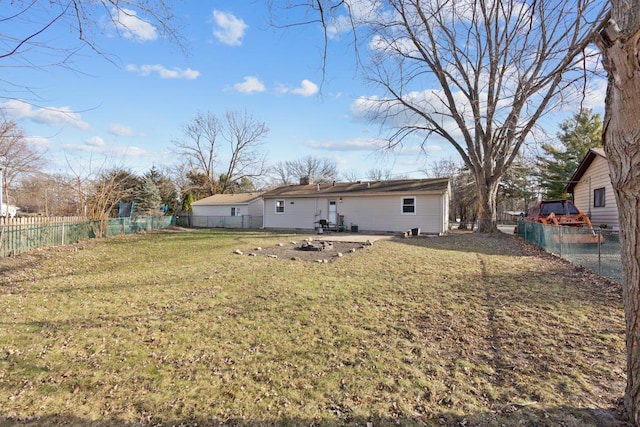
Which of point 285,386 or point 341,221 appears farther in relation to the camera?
point 341,221

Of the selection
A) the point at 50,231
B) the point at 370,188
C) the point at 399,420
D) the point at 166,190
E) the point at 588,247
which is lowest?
the point at 399,420

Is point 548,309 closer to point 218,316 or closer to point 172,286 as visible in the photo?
point 218,316

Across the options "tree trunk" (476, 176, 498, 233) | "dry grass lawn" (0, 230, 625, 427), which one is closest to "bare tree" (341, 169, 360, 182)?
"tree trunk" (476, 176, 498, 233)

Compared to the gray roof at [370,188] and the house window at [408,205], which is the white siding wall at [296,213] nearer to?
the gray roof at [370,188]

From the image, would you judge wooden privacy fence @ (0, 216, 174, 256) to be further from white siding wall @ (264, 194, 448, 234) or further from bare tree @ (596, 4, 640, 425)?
bare tree @ (596, 4, 640, 425)

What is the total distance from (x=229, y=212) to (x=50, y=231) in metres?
18.0

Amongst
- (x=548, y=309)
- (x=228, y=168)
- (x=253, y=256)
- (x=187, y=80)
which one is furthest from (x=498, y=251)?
(x=228, y=168)

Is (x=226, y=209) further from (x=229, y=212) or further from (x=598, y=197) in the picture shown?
(x=598, y=197)

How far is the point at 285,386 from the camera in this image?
9.41ft

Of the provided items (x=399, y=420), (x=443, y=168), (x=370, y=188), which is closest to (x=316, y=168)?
(x=443, y=168)

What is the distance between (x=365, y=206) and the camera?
67.5ft

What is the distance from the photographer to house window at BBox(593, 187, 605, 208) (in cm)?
1384

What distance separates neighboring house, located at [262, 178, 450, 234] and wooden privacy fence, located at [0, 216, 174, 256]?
1067 centimetres

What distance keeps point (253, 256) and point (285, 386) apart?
725 centimetres
